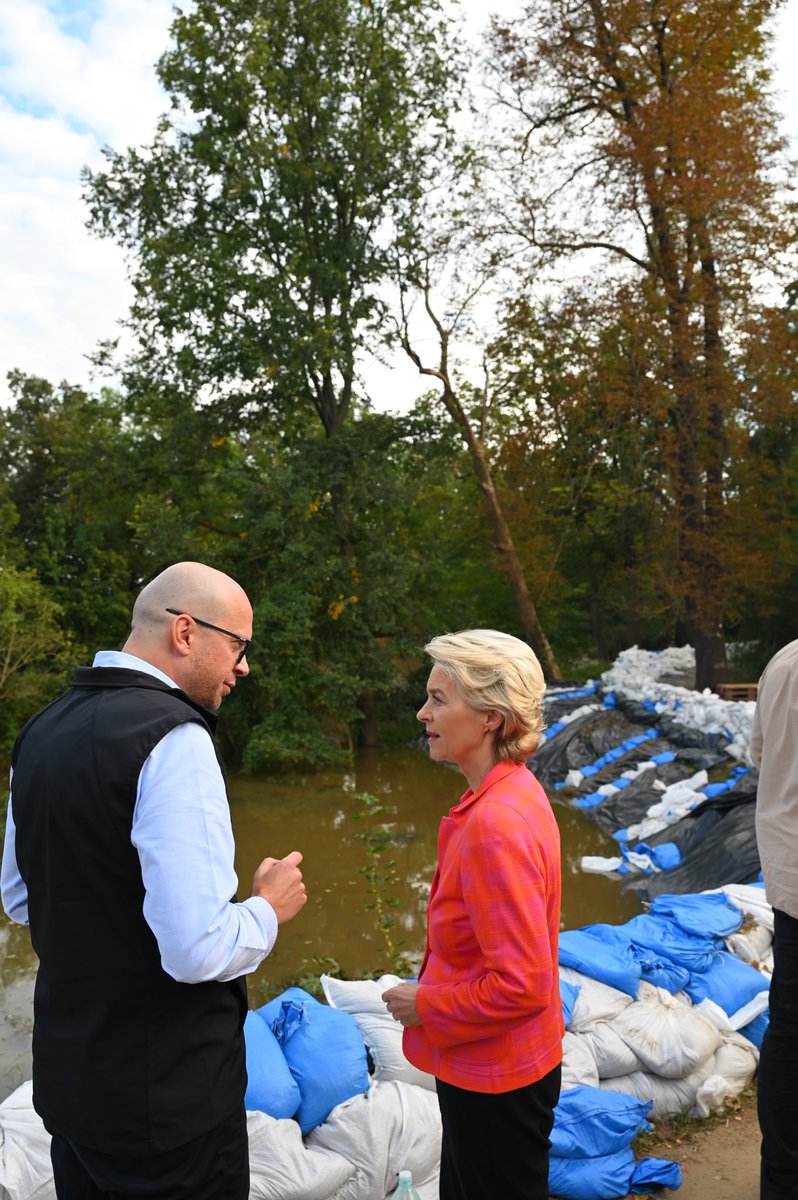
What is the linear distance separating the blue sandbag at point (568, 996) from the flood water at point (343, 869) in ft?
4.19

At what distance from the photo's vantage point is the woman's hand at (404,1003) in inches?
74.4

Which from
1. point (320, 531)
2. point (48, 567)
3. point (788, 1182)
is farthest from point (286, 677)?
point (788, 1182)

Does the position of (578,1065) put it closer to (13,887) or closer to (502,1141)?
(502,1141)

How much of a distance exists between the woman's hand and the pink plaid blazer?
0.02m

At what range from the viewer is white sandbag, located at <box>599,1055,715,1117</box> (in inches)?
127

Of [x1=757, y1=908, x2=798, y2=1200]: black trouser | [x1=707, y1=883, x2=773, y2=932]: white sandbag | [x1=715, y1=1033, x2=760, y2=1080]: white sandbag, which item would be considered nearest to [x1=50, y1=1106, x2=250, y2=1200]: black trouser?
[x1=757, y1=908, x2=798, y2=1200]: black trouser

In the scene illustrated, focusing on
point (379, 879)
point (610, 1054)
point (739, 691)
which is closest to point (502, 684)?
point (610, 1054)

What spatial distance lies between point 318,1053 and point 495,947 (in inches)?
55.9

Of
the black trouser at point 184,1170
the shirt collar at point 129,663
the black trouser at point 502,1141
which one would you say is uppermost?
the shirt collar at point 129,663

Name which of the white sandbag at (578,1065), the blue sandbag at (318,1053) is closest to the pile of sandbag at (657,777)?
the white sandbag at (578,1065)

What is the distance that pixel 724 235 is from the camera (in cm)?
1348

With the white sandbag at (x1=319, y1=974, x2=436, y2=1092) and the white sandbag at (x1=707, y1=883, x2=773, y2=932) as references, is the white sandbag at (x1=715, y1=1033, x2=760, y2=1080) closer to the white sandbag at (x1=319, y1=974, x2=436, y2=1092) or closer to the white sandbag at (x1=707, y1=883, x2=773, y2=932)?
the white sandbag at (x1=707, y1=883, x2=773, y2=932)

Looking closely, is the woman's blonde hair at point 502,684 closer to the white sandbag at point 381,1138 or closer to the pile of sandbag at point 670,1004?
the white sandbag at point 381,1138

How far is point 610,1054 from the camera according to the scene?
3.24 metres
